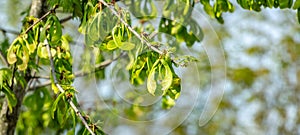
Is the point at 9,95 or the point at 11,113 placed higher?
the point at 9,95

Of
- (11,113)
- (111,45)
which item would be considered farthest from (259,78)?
(111,45)

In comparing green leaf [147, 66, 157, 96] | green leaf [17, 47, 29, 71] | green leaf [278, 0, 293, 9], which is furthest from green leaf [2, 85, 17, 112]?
green leaf [278, 0, 293, 9]

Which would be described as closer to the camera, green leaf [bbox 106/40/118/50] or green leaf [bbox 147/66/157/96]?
green leaf [bbox 147/66/157/96]

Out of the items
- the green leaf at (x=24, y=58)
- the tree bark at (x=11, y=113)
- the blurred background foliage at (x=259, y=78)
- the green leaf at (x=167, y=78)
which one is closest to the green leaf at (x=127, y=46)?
the green leaf at (x=167, y=78)

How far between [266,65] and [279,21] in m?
0.57

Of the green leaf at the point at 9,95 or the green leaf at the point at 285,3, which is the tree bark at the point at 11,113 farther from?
the green leaf at the point at 285,3

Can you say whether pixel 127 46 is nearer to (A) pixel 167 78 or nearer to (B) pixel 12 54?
(A) pixel 167 78

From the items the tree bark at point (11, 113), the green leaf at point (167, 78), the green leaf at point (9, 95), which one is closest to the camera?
the green leaf at point (167, 78)

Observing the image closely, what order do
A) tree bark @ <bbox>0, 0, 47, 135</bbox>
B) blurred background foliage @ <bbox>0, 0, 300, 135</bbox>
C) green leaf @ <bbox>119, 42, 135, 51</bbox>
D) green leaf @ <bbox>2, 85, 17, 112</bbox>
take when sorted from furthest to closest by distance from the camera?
blurred background foliage @ <bbox>0, 0, 300, 135</bbox>, tree bark @ <bbox>0, 0, 47, 135</bbox>, green leaf @ <bbox>2, 85, 17, 112</bbox>, green leaf @ <bbox>119, 42, 135, 51</bbox>

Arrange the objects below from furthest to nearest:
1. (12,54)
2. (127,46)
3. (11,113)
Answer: (11,113), (12,54), (127,46)

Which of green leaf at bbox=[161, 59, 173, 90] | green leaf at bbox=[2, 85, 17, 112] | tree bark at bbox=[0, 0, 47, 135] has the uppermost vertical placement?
green leaf at bbox=[161, 59, 173, 90]

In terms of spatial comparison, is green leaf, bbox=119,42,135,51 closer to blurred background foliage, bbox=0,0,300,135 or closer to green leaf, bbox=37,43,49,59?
green leaf, bbox=37,43,49,59

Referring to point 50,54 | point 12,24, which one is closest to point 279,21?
point 12,24

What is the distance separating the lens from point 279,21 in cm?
780
